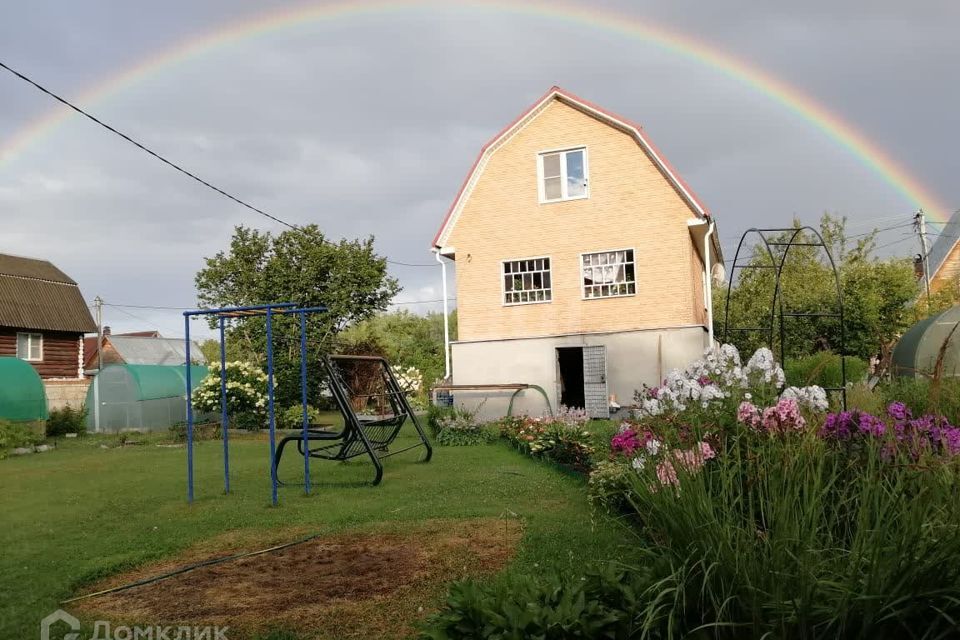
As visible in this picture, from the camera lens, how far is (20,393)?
19.2m

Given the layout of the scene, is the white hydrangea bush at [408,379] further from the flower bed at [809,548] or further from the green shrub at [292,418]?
the flower bed at [809,548]

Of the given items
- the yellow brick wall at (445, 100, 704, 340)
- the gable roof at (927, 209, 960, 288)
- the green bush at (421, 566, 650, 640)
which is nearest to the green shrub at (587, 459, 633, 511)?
the green bush at (421, 566, 650, 640)

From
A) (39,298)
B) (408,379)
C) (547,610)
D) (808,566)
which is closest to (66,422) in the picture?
(408,379)

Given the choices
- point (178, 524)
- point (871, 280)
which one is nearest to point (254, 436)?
point (178, 524)

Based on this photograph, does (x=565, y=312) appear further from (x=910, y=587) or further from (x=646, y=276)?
(x=910, y=587)

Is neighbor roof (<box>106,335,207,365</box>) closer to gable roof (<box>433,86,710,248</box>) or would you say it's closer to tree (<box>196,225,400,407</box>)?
tree (<box>196,225,400,407</box>)

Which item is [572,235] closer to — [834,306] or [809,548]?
[834,306]

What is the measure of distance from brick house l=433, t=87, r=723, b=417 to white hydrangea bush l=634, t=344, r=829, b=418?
1134 centimetres

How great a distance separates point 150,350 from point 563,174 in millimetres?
37918

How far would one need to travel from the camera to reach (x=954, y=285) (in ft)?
112

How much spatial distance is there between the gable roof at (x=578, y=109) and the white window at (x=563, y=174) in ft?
3.49

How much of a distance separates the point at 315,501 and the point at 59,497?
4.08 meters

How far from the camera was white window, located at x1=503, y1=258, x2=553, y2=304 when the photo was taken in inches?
780

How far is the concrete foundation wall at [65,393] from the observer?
25.0 metres
